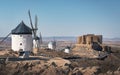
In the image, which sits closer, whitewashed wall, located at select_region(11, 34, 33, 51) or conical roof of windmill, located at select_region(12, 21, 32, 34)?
whitewashed wall, located at select_region(11, 34, 33, 51)

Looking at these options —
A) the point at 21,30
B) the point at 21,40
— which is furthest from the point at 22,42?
the point at 21,30

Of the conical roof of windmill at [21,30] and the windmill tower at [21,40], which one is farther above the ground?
the conical roof of windmill at [21,30]

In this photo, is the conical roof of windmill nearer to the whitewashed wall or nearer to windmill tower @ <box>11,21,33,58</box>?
windmill tower @ <box>11,21,33,58</box>

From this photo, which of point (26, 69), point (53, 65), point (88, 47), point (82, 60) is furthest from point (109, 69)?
point (88, 47)

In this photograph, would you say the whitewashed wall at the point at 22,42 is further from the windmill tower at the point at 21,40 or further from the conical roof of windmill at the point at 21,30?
the conical roof of windmill at the point at 21,30

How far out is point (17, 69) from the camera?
140 feet

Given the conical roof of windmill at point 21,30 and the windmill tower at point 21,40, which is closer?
the windmill tower at point 21,40

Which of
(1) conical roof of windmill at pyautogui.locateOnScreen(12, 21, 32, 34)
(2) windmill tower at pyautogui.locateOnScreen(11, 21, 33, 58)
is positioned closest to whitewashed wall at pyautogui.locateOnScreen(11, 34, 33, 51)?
(2) windmill tower at pyautogui.locateOnScreen(11, 21, 33, 58)

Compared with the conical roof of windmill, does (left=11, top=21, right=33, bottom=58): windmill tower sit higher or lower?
lower

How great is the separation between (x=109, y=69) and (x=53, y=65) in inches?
325

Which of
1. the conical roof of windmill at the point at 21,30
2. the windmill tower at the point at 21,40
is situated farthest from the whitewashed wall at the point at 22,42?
the conical roof of windmill at the point at 21,30

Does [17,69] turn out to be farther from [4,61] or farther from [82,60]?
[82,60]

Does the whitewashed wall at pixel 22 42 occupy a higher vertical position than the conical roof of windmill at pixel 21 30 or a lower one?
lower

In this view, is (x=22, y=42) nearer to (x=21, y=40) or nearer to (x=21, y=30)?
(x=21, y=40)
